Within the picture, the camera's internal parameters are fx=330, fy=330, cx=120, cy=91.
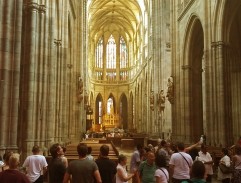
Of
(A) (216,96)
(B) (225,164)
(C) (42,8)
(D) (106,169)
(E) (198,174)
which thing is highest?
(C) (42,8)

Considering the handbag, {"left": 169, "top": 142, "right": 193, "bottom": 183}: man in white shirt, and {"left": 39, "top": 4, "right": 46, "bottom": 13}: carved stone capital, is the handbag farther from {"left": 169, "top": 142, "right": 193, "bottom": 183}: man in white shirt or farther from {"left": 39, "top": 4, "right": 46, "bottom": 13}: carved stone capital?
{"left": 39, "top": 4, "right": 46, "bottom": 13}: carved stone capital

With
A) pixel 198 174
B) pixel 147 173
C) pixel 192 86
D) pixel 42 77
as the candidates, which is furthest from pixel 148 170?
pixel 192 86

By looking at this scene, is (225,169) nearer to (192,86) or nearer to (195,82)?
(192,86)

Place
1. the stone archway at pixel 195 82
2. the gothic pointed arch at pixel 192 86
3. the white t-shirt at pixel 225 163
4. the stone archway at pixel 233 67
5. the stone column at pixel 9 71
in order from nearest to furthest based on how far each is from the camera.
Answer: the white t-shirt at pixel 225 163
the stone column at pixel 9 71
the stone archway at pixel 233 67
the gothic pointed arch at pixel 192 86
the stone archway at pixel 195 82

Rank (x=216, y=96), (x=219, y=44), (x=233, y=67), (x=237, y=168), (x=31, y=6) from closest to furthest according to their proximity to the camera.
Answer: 1. (x=237, y=168)
2. (x=31, y=6)
3. (x=216, y=96)
4. (x=219, y=44)
5. (x=233, y=67)

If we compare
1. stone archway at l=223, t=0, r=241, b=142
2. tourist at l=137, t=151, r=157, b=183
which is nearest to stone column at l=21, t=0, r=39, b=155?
tourist at l=137, t=151, r=157, b=183

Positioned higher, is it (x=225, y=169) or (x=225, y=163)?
(x=225, y=163)

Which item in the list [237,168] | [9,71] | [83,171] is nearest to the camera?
[83,171]

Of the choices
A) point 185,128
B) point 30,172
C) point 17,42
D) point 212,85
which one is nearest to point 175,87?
point 185,128

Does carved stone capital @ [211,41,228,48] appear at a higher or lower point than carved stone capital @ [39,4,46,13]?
lower

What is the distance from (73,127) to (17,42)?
17906mm

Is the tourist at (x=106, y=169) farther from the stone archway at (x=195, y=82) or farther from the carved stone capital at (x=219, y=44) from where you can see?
the stone archway at (x=195, y=82)

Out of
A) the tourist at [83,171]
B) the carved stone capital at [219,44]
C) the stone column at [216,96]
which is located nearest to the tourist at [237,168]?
the tourist at [83,171]

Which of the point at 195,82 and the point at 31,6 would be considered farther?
the point at 195,82
